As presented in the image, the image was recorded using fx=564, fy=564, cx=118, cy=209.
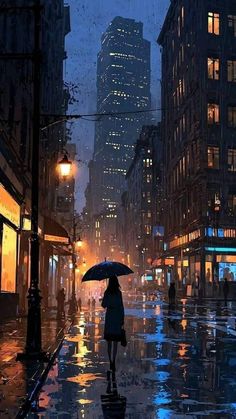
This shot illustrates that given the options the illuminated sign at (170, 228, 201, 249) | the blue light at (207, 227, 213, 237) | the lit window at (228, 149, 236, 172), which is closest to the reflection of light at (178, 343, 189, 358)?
the blue light at (207, 227, 213, 237)

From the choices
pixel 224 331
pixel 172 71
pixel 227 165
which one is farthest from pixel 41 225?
pixel 172 71

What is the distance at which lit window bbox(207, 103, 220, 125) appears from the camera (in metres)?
67.4

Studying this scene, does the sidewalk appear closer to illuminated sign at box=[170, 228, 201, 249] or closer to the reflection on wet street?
the reflection on wet street

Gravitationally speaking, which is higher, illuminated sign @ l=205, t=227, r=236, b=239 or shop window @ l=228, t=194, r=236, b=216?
shop window @ l=228, t=194, r=236, b=216

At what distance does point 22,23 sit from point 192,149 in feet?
155

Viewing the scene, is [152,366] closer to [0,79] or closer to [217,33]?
[0,79]

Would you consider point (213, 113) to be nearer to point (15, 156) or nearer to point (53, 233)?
point (53, 233)

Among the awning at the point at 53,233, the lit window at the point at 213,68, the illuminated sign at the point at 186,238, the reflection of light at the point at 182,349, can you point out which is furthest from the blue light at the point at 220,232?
the reflection of light at the point at 182,349

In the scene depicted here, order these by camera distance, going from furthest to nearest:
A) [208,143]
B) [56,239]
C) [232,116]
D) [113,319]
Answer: [232,116] → [208,143] → [56,239] → [113,319]

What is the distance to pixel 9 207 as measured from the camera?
2169 cm

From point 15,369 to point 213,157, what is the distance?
190 ft

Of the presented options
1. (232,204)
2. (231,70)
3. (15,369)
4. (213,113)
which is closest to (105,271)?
(15,369)

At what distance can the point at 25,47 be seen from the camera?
26.3 meters

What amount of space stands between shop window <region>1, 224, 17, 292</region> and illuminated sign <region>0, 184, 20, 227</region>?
1.42 feet
